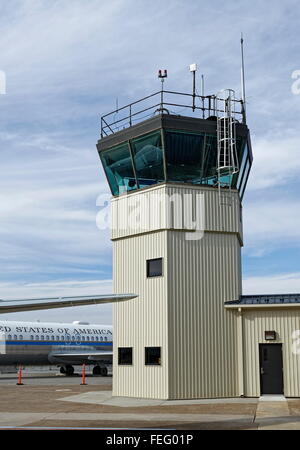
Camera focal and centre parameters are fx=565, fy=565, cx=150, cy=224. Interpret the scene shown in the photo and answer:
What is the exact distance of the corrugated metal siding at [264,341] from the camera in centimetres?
2111

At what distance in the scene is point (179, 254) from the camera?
73.0ft

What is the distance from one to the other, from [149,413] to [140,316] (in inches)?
251

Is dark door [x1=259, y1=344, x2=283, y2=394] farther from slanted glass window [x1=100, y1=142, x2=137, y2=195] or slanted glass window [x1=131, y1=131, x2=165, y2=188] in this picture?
slanted glass window [x1=100, y1=142, x2=137, y2=195]

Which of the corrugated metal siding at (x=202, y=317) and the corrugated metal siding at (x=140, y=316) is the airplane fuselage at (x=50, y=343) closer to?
the corrugated metal siding at (x=140, y=316)

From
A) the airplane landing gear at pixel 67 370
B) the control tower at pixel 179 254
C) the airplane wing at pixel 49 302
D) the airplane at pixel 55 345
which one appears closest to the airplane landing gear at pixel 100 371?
the airplane at pixel 55 345

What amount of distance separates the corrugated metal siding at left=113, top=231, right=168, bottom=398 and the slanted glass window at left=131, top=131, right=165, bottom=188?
2.38 metres

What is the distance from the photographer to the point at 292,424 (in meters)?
13.4

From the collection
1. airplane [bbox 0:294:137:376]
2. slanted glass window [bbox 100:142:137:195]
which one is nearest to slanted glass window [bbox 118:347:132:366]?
slanted glass window [bbox 100:142:137:195]

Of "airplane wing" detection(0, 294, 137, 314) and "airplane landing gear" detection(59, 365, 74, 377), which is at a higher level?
"airplane wing" detection(0, 294, 137, 314)

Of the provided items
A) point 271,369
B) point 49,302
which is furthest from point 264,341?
point 49,302

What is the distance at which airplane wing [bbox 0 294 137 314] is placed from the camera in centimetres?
1317

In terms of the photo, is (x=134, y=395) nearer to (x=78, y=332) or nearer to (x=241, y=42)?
(x=241, y=42)
